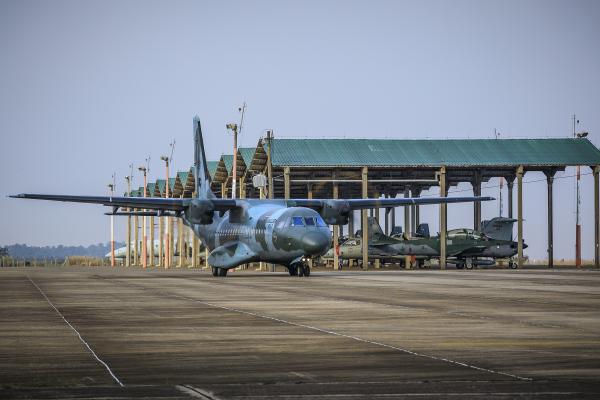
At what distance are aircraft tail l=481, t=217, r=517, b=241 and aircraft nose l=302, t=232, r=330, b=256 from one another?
40361 mm

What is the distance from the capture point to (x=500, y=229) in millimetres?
85625

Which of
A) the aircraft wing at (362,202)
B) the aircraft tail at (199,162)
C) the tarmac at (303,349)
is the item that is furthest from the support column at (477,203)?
the tarmac at (303,349)

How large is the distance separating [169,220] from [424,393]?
338 ft

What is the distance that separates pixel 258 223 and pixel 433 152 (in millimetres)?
32134

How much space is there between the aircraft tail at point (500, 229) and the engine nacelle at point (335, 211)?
109 ft

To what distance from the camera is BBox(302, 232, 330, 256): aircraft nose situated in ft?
155

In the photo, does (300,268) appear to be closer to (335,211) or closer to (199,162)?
(335,211)

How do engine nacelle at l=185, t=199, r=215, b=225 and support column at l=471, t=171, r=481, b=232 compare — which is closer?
engine nacelle at l=185, t=199, r=215, b=225

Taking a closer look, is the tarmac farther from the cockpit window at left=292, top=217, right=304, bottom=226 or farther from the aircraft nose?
the cockpit window at left=292, top=217, right=304, bottom=226

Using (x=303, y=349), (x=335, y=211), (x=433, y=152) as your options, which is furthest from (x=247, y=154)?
(x=303, y=349)

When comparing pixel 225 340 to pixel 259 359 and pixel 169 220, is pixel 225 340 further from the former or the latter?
pixel 169 220

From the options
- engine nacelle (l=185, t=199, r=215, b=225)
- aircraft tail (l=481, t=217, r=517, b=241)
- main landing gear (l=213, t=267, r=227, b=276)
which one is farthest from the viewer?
aircraft tail (l=481, t=217, r=517, b=241)

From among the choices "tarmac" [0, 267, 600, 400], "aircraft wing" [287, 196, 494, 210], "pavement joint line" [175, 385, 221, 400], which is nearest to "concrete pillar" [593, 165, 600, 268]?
"aircraft wing" [287, 196, 494, 210]

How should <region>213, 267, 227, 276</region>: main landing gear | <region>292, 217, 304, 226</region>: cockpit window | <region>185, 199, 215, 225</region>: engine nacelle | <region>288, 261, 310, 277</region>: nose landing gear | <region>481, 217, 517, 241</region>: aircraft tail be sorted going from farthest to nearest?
<region>481, 217, 517, 241</region>: aircraft tail, <region>213, 267, 227, 276</region>: main landing gear, <region>185, 199, 215, 225</region>: engine nacelle, <region>288, 261, 310, 277</region>: nose landing gear, <region>292, 217, 304, 226</region>: cockpit window
